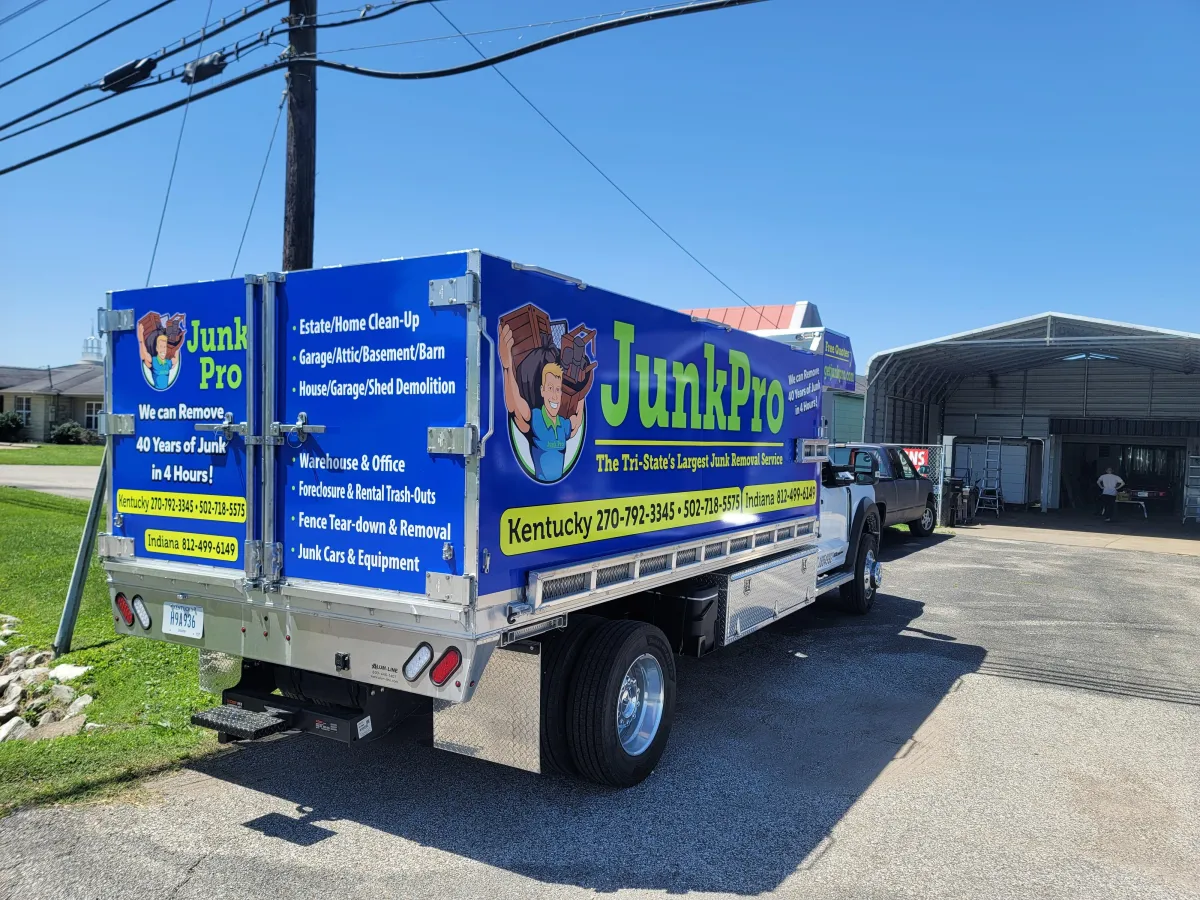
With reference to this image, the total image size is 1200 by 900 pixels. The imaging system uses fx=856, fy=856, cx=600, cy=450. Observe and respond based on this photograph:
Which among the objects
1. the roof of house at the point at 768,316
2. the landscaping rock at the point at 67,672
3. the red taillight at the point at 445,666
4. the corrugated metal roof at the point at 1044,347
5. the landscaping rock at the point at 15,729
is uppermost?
the corrugated metal roof at the point at 1044,347

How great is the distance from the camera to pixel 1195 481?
2423 centimetres

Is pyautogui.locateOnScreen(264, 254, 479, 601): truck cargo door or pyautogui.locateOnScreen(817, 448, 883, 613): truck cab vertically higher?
pyautogui.locateOnScreen(264, 254, 479, 601): truck cargo door

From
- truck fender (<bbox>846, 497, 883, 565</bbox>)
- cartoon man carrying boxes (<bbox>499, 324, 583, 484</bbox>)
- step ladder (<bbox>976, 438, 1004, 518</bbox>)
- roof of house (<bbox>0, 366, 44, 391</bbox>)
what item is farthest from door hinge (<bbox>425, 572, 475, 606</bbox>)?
roof of house (<bbox>0, 366, 44, 391</bbox>)

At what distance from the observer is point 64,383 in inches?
2144

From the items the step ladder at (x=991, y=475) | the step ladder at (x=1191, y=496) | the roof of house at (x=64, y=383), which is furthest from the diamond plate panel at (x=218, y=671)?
the roof of house at (x=64, y=383)

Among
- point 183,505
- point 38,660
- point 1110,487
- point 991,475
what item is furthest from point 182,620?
point 1110,487

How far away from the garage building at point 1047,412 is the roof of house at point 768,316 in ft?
44.8

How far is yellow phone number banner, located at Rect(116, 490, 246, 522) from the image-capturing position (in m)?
4.59

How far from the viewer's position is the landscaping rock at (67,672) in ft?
A: 23.2

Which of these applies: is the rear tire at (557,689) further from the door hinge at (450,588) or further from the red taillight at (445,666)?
the door hinge at (450,588)

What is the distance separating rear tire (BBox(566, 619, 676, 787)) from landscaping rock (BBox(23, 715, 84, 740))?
12.2 feet

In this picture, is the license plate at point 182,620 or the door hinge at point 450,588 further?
the license plate at point 182,620

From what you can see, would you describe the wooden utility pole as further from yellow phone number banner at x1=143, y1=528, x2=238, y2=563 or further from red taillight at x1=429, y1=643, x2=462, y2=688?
red taillight at x1=429, y1=643, x2=462, y2=688

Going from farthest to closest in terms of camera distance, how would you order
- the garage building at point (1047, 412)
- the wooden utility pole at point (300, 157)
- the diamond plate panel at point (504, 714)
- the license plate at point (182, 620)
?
the garage building at point (1047, 412), the wooden utility pole at point (300, 157), the license plate at point (182, 620), the diamond plate panel at point (504, 714)
